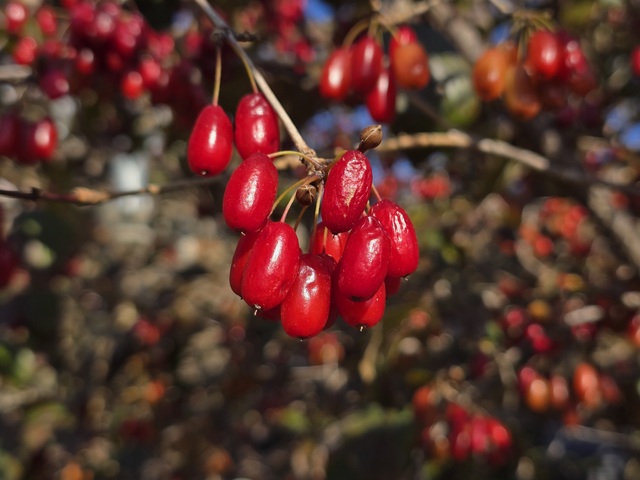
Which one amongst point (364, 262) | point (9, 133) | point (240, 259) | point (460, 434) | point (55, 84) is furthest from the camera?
point (460, 434)

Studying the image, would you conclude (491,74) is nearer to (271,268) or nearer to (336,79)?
(336,79)

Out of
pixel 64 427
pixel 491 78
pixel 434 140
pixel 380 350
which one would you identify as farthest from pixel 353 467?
pixel 64 427

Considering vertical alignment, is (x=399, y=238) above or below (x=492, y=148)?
above

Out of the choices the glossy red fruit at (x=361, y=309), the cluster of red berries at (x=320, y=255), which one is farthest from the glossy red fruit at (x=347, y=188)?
the glossy red fruit at (x=361, y=309)

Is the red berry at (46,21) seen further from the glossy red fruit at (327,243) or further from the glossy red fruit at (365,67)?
the glossy red fruit at (327,243)

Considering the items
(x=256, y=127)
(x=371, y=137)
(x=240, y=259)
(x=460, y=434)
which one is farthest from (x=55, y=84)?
(x=460, y=434)
